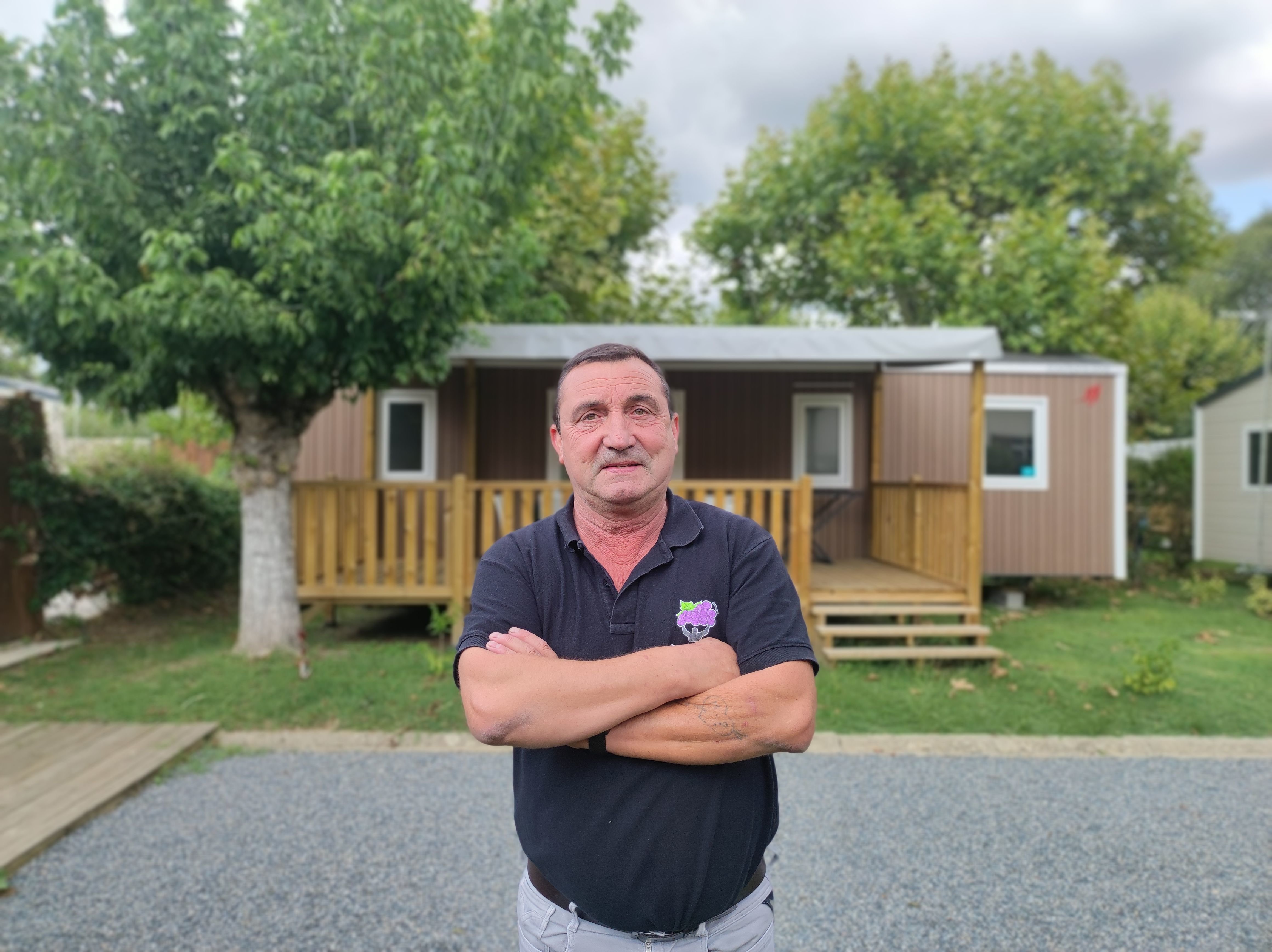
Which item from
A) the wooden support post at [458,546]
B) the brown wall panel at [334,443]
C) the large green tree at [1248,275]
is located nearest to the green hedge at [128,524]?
the brown wall panel at [334,443]

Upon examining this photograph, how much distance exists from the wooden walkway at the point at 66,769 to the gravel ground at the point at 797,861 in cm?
10

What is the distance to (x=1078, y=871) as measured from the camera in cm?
345

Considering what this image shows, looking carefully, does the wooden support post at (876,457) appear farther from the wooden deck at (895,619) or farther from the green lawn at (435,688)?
the green lawn at (435,688)

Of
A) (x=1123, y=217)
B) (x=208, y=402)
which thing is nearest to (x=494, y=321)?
(x=208, y=402)

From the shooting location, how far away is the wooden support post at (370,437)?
884 centimetres

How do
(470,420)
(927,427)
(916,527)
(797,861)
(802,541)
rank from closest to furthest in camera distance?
(797,861) < (802,541) < (916,527) < (470,420) < (927,427)

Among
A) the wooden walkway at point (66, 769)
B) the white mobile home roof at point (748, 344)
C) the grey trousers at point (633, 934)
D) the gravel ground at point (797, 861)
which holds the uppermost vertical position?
the white mobile home roof at point (748, 344)

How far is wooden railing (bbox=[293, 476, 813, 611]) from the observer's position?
267 inches

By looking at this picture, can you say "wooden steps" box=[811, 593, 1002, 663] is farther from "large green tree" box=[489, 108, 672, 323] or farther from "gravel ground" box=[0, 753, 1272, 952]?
"large green tree" box=[489, 108, 672, 323]

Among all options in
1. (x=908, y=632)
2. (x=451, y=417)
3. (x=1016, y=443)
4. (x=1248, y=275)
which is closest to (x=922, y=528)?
(x=908, y=632)

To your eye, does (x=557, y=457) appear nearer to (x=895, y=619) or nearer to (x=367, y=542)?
(x=367, y=542)

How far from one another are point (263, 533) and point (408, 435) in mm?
2847

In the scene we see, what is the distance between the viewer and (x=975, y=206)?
17.7 metres

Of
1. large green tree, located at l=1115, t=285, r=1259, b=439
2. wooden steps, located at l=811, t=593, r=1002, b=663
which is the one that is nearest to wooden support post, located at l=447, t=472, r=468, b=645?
wooden steps, located at l=811, t=593, r=1002, b=663
